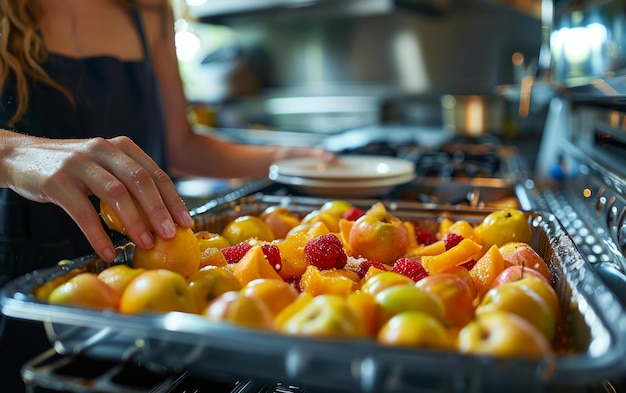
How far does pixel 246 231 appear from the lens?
1.00m

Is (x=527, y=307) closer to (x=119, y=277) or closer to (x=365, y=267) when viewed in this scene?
→ (x=365, y=267)

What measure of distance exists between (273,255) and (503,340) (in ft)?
1.30

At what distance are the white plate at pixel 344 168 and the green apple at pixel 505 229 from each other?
513mm

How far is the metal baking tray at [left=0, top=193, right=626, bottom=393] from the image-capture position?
46cm

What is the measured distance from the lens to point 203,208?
43.4 inches

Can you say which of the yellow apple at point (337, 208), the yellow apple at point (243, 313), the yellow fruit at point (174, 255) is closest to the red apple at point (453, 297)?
the yellow apple at point (243, 313)

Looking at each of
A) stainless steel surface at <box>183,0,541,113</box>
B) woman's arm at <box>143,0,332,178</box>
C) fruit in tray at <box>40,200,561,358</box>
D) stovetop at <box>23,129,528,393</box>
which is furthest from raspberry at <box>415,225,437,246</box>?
stainless steel surface at <box>183,0,541,113</box>

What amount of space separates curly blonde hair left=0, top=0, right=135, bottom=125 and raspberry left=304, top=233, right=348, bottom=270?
777 mm

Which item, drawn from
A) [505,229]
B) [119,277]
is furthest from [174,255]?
[505,229]

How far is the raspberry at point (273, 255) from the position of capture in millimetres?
820

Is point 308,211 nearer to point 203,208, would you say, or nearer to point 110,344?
point 203,208

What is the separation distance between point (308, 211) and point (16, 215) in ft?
2.20

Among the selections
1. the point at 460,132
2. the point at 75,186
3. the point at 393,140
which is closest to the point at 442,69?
the point at 460,132

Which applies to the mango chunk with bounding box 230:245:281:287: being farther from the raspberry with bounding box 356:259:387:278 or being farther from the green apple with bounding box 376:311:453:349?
the green apple with bounding box 376:311:453:349
